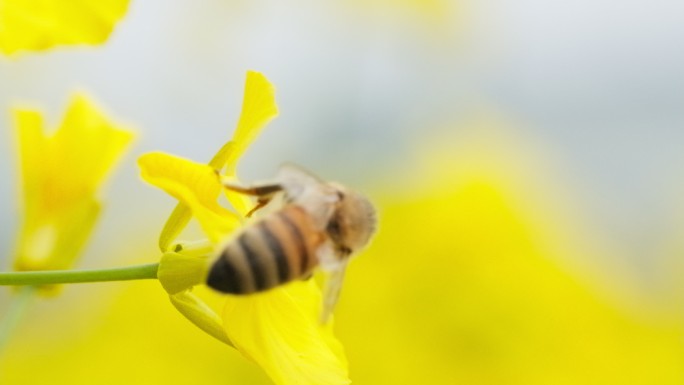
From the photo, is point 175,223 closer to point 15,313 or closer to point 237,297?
point 237,297

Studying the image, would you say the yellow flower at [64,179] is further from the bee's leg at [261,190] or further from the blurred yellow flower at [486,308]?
the blurred yellow flower at [486,308]

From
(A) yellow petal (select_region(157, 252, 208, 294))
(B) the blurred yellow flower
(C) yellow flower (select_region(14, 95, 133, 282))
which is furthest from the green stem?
(B) the blurred yellow flower

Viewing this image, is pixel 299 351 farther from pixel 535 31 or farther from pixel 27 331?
pixel 535 31

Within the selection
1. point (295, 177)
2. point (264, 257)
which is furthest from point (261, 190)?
point (264, 257)

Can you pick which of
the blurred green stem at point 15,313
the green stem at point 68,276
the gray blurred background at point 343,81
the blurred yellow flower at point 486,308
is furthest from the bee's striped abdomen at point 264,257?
the gray blurred background at point 343,81

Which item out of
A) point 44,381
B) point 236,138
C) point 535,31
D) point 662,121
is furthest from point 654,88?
point 236,138

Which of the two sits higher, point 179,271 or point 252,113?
point 252,113

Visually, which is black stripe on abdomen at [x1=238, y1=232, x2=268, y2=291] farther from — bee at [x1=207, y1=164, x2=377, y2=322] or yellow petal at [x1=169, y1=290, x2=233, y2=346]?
yellow petal at [x1=169, y1=290, x2=233, y2=346]
